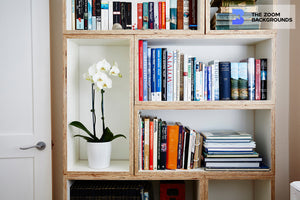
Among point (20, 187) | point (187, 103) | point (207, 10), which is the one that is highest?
point (207, 10)

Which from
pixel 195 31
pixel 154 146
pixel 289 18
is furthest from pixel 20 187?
pixel 289 18

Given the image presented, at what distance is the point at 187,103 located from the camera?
5.29 feet

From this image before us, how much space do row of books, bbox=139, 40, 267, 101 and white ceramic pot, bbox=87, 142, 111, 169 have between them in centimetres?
40

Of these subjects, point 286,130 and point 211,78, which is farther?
point 286,130

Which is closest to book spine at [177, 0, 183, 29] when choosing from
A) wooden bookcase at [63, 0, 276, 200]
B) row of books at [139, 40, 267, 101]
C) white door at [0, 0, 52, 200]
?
wooden bookcase at [63, 0, 276, 200]

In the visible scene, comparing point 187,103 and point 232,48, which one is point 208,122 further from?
point 232,48

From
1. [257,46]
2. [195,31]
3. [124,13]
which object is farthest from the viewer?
[257,46]

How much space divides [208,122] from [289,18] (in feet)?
3.32

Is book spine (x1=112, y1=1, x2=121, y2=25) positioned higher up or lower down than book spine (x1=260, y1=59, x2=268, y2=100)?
higher up

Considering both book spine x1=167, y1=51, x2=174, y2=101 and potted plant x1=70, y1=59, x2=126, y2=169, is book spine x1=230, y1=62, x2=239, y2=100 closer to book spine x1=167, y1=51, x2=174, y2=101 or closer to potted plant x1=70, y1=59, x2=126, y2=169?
book spine x1=167, y1=51, x2=174, y2=101

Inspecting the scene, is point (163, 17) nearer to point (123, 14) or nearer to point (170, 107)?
point (123, 14)

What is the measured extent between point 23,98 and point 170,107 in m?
1.04

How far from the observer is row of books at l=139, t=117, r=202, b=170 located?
1649 millimetres

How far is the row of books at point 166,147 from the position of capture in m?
1.65
